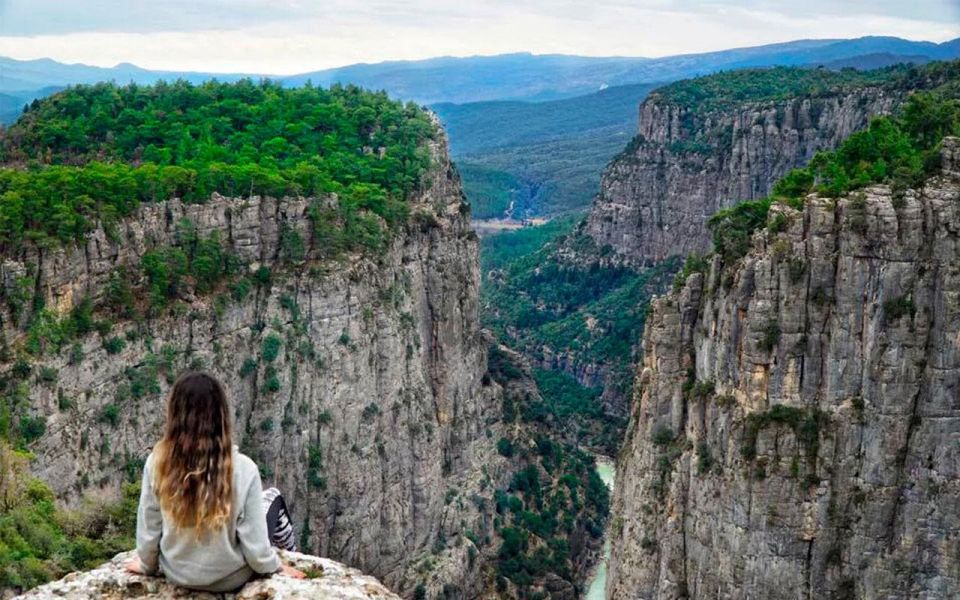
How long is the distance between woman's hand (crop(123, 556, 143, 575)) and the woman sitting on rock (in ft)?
1.26

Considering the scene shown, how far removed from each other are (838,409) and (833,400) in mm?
310

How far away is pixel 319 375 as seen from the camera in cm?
5509

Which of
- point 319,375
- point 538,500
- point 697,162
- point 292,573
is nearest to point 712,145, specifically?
point 697,162

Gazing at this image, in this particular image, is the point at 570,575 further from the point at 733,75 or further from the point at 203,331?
the point at 733,75

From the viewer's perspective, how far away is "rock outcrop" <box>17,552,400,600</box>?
471 inches

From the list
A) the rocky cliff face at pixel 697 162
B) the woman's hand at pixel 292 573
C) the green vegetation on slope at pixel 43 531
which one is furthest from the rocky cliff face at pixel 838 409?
the rocky cliff face at pixel 697 162

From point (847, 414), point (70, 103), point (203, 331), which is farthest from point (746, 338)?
point (70, 103)

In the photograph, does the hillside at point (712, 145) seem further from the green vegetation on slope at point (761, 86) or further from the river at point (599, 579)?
the river at point (599, 579)

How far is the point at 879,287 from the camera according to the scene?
120 feet

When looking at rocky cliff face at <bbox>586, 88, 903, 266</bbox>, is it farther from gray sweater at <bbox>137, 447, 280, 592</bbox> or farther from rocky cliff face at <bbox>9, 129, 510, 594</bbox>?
gray sweater at <bbox>137, 447, 280, 592</bbox>

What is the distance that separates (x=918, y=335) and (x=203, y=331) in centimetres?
2858

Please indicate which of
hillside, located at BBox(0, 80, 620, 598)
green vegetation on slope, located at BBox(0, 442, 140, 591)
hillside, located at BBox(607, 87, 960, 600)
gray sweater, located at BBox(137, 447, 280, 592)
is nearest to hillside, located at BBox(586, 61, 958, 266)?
hillside, located at BBox(0, 80, 620, 598)

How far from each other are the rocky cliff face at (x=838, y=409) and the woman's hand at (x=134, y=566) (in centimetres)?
2841

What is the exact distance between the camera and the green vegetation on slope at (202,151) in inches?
1874
